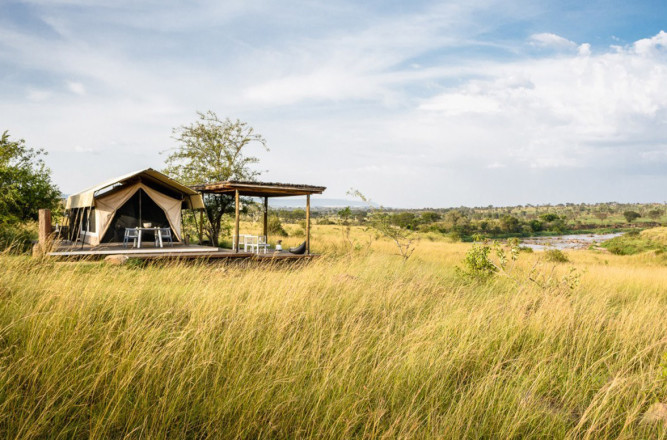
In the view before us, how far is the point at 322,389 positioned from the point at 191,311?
2153 millimetres

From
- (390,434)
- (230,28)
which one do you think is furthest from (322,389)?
(230,28)

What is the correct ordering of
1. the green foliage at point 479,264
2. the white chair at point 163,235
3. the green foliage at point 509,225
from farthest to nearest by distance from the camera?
the green foliage at point 509,225 < the white chair at point 163,235 < the green foliage at point 479,264

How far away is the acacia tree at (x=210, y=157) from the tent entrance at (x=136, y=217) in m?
3.14

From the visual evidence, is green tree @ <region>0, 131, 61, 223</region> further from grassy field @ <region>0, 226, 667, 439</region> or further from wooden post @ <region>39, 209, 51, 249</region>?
A: grassy field @ <region>0, 226, 667, 439</region>

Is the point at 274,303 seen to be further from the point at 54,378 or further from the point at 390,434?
the point at 390,434

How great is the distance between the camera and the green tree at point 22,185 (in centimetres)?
1397

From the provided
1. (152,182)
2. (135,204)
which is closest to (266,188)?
(152,182)

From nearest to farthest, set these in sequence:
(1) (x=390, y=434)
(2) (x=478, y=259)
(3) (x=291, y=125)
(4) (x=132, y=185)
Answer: (1) (x=390, y=434) < (2) (x=478, y=259) < (4) (x=132, y=185) < (3) (x=291, y=125)

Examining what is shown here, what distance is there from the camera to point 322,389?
2.74 meters

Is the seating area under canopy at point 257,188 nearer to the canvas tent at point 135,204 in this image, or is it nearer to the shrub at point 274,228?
the canvas tent at point 135,204

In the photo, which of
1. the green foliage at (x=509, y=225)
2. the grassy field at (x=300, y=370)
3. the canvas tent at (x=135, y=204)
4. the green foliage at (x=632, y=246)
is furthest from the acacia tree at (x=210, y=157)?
the green foliage at (x=509, y=225)

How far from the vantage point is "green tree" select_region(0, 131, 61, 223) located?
13969mm

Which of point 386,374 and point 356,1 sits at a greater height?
point 356,1

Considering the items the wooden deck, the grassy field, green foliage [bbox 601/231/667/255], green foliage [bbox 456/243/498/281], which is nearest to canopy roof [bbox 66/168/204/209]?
the wooden deck
